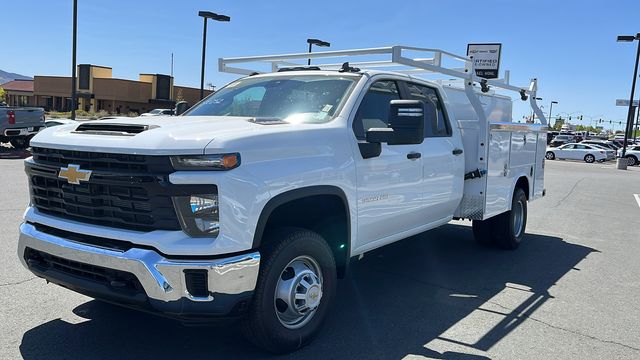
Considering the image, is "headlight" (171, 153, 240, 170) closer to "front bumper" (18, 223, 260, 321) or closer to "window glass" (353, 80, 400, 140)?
"front bumper" (18, 223, 260, 321)

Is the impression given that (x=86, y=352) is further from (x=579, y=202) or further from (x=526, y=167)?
(x=579, y=202)

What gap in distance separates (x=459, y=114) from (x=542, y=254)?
8.16 feet

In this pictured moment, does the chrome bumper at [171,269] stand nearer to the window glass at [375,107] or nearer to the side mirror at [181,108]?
the window glass at [375,107]

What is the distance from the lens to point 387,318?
181 inches

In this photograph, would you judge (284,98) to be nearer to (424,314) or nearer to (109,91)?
(424,314)

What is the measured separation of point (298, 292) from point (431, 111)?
2.62m

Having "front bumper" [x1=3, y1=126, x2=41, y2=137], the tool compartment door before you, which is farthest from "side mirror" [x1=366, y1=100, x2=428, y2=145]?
"front bumper" [x1=3, y1=126, x2=41, y2=137]

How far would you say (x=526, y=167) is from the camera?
7.59 m

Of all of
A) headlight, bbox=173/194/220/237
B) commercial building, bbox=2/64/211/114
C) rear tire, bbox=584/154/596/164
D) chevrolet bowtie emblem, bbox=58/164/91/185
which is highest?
commercial building, bbox=2/64/211/114

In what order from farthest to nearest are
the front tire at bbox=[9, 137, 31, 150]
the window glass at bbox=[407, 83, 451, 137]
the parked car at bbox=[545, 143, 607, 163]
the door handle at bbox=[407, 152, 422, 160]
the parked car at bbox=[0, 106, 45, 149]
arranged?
the parked car at bbox=[545, 143, 607, 163] → the front tire at bbox=[9, 137, 31, 150] → the parked car at bbox=[0, 106, 45, 149] → the window glass at bbox=[407, 83, 451, 137] → the door handle at bbox=[407, 152, 422, 160]

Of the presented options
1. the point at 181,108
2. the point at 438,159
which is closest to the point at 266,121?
the point at 438,159

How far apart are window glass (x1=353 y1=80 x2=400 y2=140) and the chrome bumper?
152 centimetres

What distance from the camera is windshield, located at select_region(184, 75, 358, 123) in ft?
14.3

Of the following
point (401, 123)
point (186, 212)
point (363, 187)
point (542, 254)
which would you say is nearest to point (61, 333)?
point (186, 212)
